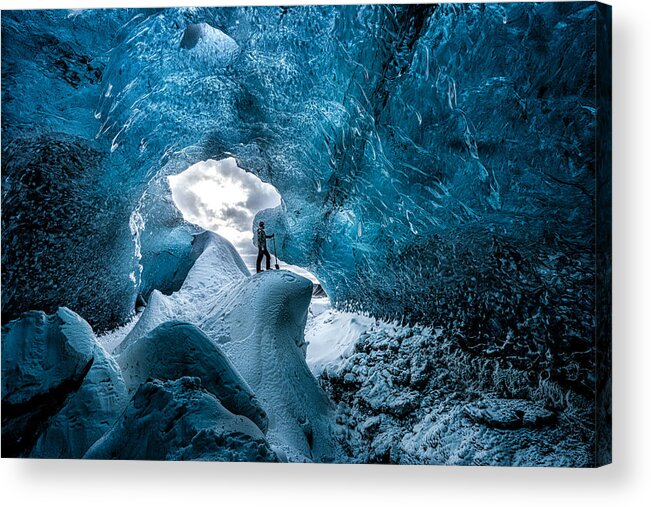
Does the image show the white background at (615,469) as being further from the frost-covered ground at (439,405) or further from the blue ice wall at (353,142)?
the blue ice wall at (353,142)

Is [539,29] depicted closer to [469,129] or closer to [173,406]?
[469,129]

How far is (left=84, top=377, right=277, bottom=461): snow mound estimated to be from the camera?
5.16 m

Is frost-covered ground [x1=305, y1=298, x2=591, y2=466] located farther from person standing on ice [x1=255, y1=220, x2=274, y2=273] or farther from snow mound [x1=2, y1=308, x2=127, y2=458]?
snow mound [x1=2, y1=308, x2=127, y2=458]

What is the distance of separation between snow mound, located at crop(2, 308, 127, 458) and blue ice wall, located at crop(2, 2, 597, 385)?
1.17 ft

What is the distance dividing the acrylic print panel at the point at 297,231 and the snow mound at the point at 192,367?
0.06ft

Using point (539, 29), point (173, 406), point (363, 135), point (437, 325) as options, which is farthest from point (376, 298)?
point (539, 29)

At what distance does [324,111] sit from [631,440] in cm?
354

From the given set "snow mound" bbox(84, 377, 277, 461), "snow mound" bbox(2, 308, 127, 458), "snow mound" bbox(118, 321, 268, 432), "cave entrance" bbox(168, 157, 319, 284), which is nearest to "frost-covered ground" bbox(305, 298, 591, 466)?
"snow mound" bbox(118, 321, 268, 432)

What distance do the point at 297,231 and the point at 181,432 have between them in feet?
6.94

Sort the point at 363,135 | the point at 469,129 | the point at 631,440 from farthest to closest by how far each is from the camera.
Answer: the point at 363,135
the point at 469,129
the point at 631,440

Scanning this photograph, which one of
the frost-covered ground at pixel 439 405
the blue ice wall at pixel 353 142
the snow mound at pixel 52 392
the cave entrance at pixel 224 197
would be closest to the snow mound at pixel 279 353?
the frost-covered ground at pixel 439 405

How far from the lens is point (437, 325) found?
208 inches

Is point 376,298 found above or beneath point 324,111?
beneath

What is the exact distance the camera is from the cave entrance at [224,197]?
5.74 meters
